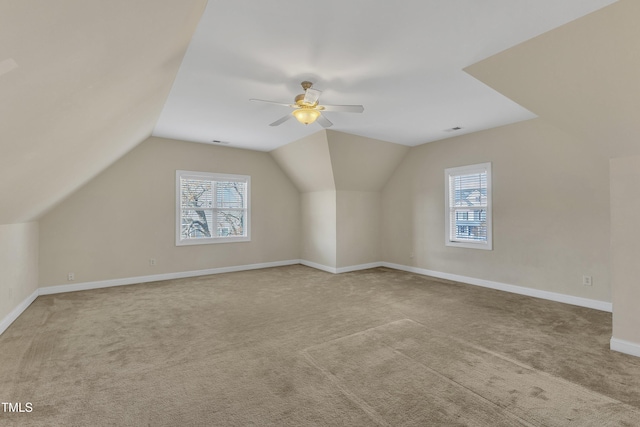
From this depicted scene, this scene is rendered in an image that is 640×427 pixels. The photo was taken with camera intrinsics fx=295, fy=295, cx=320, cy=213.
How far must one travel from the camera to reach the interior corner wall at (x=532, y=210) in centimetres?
385

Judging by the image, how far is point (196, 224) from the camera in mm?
5887

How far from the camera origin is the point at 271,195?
266 inches

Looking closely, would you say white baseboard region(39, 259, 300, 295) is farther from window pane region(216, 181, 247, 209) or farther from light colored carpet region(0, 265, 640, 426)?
window pane region(216, 181, 247, 209)

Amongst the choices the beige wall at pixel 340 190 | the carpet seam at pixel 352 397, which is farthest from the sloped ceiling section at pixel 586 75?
the carpet seam at pixel 352 397

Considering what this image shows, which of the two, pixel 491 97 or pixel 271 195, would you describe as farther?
pixel 271 195

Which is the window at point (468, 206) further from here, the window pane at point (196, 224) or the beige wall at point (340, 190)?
the window pane at point (196, 224)

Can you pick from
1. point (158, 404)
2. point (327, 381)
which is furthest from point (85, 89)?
point (327, 381)

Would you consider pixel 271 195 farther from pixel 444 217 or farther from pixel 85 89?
pixel 85 89

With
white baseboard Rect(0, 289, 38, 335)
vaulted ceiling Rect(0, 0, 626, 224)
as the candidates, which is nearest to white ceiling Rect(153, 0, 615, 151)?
vaulted ceiling Rect(0, 0, 626, 224)

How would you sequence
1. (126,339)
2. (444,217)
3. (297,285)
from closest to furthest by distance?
1. (126,339)
2. (297,285)
3. (444,217)

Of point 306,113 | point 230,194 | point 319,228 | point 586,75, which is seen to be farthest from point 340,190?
point 586,75

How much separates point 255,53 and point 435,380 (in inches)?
118

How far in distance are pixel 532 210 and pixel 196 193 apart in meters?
5.82

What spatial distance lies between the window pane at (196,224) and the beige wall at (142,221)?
21 centimetres
